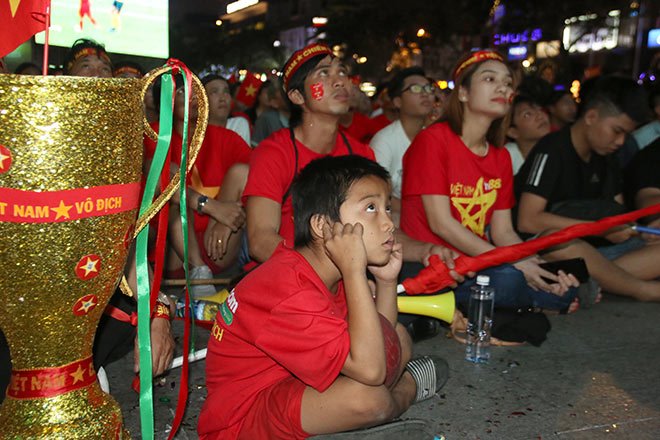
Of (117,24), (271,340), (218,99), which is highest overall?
(117,24)

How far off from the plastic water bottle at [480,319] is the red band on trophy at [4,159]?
7.90ft

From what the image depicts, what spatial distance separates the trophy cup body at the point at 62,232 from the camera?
4.64 ft

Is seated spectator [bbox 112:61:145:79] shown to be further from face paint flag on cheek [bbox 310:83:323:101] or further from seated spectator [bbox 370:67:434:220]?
seated spectator [bbox 370:67:434:220]

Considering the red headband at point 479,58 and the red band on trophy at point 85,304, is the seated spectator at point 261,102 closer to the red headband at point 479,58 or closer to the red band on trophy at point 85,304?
the red headband at point 479,58

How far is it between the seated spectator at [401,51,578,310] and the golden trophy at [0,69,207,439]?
83.8 inches

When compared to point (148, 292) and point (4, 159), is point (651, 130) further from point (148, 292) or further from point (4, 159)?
point (4, 159)

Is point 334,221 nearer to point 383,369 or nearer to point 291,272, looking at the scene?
point 291,272

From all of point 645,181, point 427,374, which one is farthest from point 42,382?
point 645,181

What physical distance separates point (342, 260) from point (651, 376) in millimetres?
1939

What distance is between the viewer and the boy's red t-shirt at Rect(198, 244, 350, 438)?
6.22 ft

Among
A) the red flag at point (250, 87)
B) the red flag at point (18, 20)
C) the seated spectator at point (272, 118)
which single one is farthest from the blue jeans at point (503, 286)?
the red flag at point (250, 87)

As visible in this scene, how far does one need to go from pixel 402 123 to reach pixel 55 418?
4067 millimetres

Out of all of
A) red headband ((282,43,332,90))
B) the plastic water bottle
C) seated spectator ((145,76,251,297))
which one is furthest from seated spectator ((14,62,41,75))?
the plastic water bottle

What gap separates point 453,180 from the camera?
3729 mm
